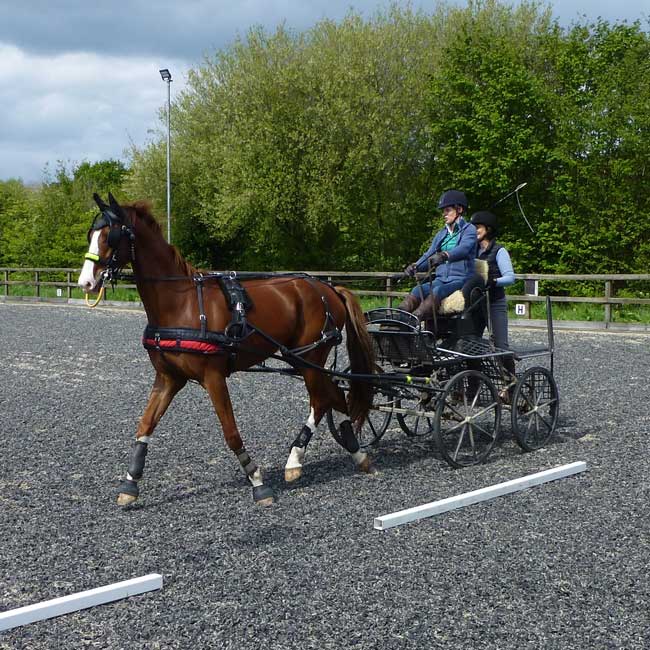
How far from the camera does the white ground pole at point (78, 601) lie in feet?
11.9

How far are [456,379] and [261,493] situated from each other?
6.34 feet

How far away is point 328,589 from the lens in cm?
402

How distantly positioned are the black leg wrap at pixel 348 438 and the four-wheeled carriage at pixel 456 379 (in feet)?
0.74

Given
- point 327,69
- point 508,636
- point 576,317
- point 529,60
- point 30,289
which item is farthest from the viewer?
point 30,289

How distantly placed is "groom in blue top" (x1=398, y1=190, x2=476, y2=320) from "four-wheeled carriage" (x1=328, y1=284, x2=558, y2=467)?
20cm

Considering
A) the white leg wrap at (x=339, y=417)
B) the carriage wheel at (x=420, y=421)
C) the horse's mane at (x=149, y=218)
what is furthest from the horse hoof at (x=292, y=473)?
the horse's mane at (x=149, y=218)

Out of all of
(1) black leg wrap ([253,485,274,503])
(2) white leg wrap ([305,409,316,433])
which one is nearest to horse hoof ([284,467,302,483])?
(2) white leg wrap ([305,409,316,433])

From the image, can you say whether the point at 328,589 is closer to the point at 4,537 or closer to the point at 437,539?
the point at 437,539

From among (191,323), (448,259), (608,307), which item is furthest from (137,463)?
(608,307)

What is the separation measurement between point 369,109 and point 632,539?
25.8 m

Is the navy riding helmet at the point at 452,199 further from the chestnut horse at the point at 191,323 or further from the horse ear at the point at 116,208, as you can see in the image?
the horse ear at the point at 116,208

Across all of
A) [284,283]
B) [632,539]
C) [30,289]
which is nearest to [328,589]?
[632,539]

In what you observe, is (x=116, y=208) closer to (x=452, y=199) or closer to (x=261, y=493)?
(x=261, y=493)

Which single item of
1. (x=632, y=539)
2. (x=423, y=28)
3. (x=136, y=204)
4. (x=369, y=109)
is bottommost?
(x=632, y=539)
